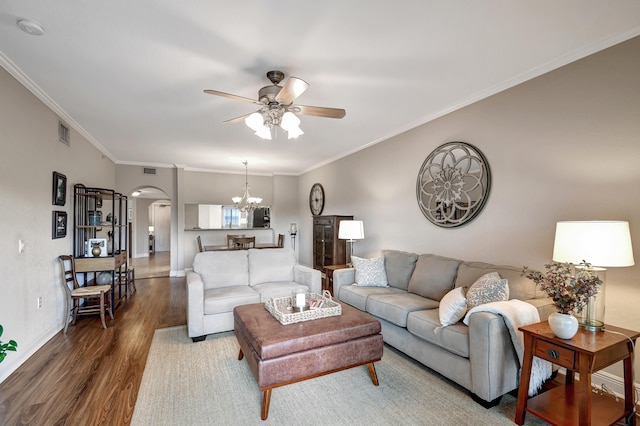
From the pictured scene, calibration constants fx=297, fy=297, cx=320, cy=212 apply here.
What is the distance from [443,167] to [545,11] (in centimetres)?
185

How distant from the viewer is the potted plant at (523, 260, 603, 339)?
1.80 metres

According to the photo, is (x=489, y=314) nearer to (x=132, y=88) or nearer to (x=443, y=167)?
(x=443, y=167)

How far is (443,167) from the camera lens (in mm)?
3613

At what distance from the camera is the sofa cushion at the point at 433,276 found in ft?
10.3

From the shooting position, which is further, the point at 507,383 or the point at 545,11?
the point at 507,383

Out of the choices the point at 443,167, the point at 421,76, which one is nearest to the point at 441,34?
the point at 421,76

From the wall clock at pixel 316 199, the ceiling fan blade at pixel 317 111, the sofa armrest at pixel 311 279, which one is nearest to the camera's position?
the ceiling fan blade at pixel 317 111

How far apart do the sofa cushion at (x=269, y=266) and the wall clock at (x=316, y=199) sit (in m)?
2.79

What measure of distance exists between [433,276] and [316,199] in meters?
4.27

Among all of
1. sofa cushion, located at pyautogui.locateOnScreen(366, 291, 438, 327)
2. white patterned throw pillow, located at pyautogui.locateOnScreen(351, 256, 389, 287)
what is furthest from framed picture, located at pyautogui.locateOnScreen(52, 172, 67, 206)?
sofa cushion, located at pyautogui.locateOnScreen(366, 291, 438, 327)

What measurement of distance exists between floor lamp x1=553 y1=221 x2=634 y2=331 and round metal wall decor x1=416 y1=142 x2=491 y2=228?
1.25m

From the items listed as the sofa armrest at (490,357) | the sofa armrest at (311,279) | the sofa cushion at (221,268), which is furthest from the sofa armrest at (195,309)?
the sofa armrest at (490,357)

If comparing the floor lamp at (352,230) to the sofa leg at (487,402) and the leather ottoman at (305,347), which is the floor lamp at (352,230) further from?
the sofa leg at (487,402)

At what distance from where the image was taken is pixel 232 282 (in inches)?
152
